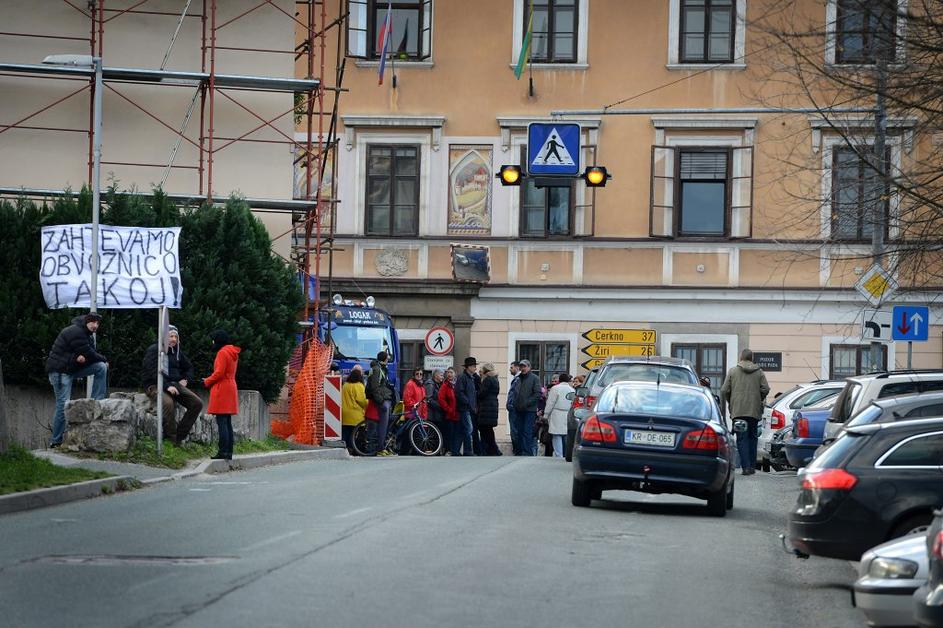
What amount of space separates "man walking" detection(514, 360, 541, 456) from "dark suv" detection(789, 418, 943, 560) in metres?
21.7

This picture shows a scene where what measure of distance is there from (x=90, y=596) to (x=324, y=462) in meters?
18.2

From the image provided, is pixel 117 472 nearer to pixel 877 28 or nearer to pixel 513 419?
pixel 877 28

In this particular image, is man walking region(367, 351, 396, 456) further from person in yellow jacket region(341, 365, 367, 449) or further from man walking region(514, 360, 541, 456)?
man walking region(514, 360, 541, 456)

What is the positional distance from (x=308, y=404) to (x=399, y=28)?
1433cm

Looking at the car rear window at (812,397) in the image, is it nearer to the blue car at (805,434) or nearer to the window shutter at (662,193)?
the blue car at (805,434)

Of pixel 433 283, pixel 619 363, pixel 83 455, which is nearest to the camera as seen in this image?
pixel 83 455

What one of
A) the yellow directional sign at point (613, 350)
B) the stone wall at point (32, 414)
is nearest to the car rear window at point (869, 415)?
the stone wall at point (32, 414)

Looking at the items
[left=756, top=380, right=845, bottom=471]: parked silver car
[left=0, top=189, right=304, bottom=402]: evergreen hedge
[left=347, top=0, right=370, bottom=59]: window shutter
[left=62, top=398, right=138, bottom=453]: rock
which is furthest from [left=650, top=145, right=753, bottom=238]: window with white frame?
[left=62, top=398, right=138, bottom=453]: rock

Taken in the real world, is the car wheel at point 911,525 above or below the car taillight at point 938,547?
below

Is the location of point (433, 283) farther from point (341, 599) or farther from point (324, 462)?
point (341, 599)

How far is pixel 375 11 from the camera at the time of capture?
45281 mm

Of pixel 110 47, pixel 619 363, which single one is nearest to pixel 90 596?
pixel 619 363

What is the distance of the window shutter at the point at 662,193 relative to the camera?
43812 millimetres

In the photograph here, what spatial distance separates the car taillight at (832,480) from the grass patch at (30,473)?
793 cm
